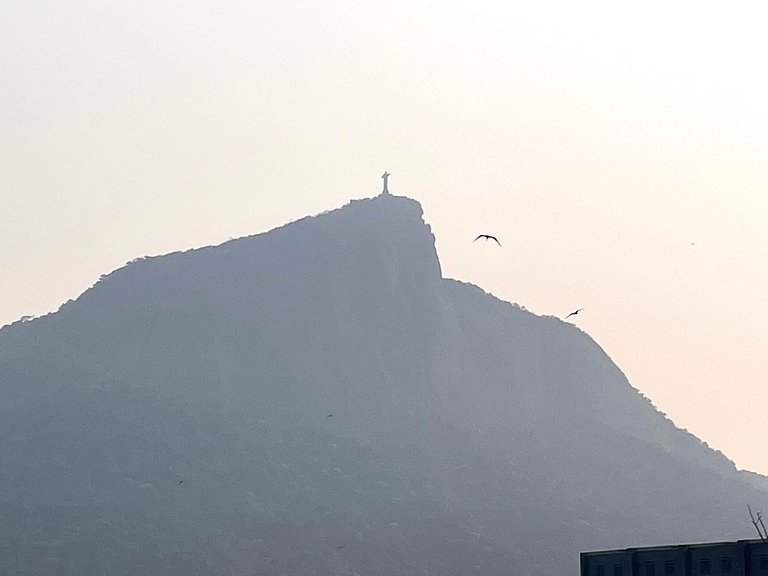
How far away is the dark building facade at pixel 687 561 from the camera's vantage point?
172000 millimetres

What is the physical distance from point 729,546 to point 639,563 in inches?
425

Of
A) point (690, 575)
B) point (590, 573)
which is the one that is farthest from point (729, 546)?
point (590, 573)

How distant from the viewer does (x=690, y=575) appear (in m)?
177

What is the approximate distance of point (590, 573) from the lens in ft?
615

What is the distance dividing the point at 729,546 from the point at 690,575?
5384mm

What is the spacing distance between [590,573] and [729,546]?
1769 centimetres

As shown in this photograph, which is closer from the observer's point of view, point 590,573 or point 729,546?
point 729,546

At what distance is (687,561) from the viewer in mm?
177125

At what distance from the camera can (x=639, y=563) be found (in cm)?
18175

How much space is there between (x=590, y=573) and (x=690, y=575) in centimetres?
1268

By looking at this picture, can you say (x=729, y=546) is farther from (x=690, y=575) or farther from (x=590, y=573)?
(x=590, y=573)

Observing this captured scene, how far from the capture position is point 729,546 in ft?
568

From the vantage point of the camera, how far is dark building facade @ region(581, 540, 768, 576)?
172 metres
